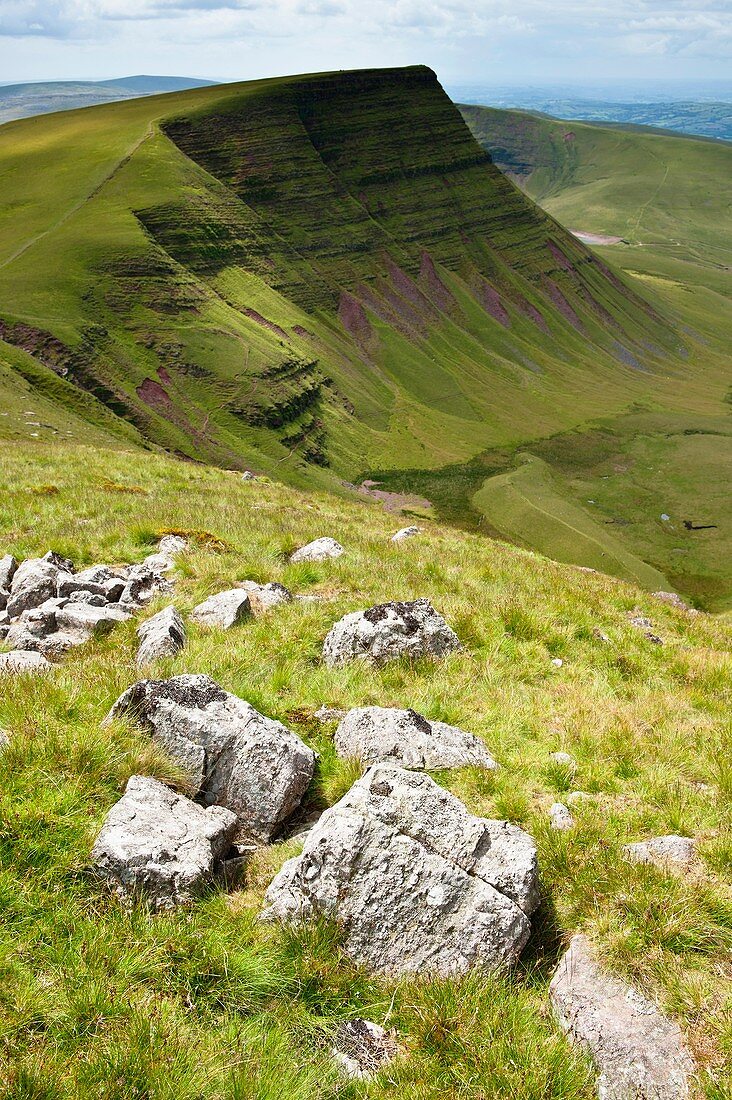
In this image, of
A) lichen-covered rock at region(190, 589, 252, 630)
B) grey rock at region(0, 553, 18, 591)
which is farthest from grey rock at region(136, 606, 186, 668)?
grey rock at region(0, 553, 18, 591)

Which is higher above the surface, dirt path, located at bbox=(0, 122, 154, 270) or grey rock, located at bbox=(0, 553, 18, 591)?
dirt path, located at bbox=(0, 122, 154, 270)

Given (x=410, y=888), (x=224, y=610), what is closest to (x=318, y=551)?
(x=224, y=610)

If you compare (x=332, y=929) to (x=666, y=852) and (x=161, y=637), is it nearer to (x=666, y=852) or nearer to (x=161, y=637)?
(x=666, y=852)

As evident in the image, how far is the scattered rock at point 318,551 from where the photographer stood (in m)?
15.8

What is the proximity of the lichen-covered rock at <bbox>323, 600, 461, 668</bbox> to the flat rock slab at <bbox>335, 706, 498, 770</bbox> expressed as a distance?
225 cm

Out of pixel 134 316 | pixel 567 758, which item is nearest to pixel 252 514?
pixel 567 758

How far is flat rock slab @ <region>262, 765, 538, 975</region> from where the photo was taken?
18.1 feet

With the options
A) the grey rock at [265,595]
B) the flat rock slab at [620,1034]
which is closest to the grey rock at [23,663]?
the grey rock at [265,595]

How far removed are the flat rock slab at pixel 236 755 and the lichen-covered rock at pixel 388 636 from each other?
10.1 feet

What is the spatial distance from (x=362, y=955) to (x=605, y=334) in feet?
669

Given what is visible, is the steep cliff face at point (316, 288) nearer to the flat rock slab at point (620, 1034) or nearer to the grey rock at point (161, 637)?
the grey rock at point (161, 637)

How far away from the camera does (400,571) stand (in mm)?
15070

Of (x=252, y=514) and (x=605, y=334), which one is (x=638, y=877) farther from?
(x=605, y=334)

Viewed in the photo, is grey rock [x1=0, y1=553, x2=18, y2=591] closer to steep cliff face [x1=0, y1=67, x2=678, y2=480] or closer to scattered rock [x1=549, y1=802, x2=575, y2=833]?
scattered rock [x1=549, y1=802, x2=575, y2=833]
